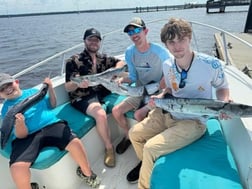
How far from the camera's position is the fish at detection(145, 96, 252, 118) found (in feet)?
6.23

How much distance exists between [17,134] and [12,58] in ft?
45.5

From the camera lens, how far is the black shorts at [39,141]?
2.32 metres

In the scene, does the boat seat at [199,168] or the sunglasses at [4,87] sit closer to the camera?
the boat seat at [199,168]

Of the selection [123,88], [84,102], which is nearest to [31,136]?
[84,102]

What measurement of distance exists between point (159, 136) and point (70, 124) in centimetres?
106

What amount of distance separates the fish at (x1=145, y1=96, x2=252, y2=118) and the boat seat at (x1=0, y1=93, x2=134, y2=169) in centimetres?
92

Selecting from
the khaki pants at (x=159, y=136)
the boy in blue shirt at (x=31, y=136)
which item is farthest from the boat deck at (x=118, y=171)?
the khaki pants at (x=159, y=136)

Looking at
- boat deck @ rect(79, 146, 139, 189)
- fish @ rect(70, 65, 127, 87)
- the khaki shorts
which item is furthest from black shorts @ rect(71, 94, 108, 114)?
boat deck @ rect(79, 146, 139, 189)

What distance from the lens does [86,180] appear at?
2.70m

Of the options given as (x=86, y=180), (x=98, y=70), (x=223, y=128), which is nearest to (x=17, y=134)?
(x=86, y=180)

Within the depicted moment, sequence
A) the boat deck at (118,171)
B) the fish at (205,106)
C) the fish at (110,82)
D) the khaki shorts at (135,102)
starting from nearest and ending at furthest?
the fish at (205,106) < the boat deck at (118,171) < the fish at (110,82) < the khaki shorts at (135,102)

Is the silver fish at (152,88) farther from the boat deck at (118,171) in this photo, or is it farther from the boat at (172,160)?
the boat deck at (118,171)

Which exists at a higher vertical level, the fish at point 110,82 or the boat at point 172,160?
the fish at point 110,82

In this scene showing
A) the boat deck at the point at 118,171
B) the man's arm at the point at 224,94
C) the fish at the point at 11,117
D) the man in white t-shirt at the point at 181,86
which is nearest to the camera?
the man in white t-shirt at the point at 181,86
